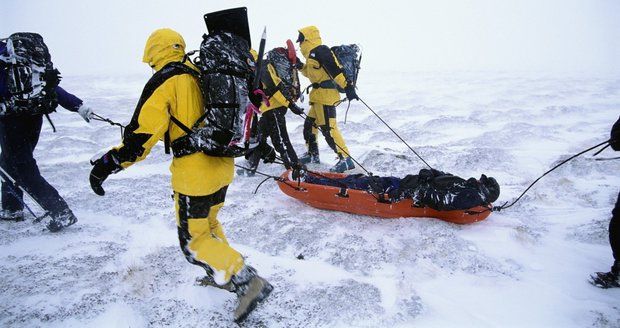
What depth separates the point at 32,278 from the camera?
3205 mm

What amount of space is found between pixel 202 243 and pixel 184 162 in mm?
578

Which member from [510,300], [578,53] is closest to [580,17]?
[578,53]

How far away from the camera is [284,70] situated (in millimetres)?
5570

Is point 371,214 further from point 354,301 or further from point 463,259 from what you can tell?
point 354,301

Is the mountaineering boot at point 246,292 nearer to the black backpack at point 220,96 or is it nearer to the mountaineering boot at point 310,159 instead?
the black backpack at point 220,96

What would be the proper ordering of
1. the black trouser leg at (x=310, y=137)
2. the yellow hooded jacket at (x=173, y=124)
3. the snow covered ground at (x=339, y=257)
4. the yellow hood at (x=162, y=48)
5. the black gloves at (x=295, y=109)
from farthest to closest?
1. the black trouser leg at (x=310, y=137)
2. the black gloves at (x=295, y=109)
3. the snow covered ground at (x=339, y=257)
4. the yellow hood at (x=162, y=48)
5. the yellow hooded jacket at (x=173, y=124)

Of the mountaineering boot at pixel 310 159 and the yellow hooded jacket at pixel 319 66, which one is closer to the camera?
the yellow hooded jacket at pixel 319 66

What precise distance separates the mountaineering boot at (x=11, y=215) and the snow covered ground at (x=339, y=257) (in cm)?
18

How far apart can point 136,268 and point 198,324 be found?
106 centimetres

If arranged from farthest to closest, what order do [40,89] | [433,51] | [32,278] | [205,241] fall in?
[433,51] → [40,89] → [32,278] → [205,241]

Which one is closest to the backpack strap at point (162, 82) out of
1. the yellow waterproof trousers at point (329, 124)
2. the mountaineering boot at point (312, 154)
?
the yellow waterproof trousers at point (329, 124)

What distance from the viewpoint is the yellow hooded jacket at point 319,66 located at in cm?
550

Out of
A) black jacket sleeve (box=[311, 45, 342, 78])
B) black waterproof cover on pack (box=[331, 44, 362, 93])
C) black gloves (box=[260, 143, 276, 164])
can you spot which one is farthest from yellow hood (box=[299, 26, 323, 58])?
black gloves (box=[260, 143, 276, 164])

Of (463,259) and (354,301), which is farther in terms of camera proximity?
(463,259)
